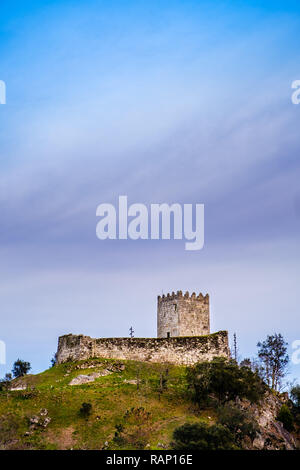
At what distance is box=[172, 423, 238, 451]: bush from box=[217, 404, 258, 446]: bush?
327 centimetres

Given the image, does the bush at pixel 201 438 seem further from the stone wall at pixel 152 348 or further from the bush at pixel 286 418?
the stone wall at pixel 152 348

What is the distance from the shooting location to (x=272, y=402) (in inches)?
2687

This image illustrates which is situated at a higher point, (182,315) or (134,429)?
(182,315)

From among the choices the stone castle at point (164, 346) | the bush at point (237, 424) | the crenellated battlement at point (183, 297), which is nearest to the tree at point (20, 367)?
the stone castle at point (164, 346)

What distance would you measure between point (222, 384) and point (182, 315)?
2193 centimetres

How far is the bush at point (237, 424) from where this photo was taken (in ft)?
177

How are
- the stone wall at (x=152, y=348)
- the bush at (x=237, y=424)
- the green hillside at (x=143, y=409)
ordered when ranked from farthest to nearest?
the stone wall at (x=152, y=348) → the bush at (x=237, y=424) → the green hillside at (x=143, y=409)

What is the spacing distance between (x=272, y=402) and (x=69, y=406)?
26.0 meters

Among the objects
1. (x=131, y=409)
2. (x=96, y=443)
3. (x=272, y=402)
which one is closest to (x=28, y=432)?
(x=96, y=443)

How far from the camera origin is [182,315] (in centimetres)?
8244

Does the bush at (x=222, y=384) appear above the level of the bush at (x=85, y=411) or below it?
above

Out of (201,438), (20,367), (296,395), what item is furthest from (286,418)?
(20,367)

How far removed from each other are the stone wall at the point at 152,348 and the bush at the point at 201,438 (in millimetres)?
23150

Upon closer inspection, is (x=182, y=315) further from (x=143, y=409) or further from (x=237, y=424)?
(x=237, y=424)
